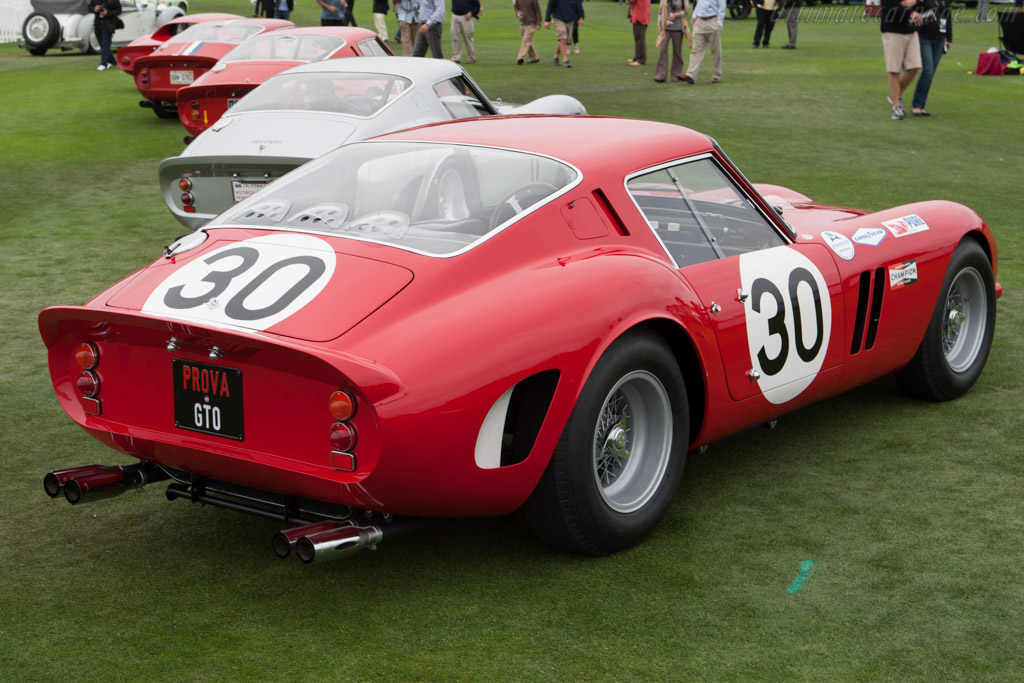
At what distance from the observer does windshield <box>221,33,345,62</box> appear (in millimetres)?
11641

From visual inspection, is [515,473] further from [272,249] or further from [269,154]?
[269,154]

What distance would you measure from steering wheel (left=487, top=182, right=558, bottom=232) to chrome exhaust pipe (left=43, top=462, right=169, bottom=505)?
1.34 meters

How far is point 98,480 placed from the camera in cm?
346

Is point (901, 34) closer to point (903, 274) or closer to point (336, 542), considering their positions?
point (903, 274)

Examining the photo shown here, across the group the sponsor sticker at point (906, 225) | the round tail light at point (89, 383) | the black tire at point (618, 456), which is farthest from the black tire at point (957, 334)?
the round tail light at point (89, 383)

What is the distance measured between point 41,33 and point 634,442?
22431 mm

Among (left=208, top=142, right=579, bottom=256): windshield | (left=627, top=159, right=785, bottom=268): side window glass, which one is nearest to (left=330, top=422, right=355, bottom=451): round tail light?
(left=208, top=142, right=579, bottom=256): windshield

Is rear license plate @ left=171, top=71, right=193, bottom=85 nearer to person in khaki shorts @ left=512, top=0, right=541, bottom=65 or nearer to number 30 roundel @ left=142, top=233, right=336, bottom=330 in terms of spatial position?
person in khaki shorts @ left=512, top=0, right=541, bottom=65

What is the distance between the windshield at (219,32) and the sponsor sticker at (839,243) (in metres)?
11.6

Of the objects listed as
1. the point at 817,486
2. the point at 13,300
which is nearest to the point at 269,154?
the point at 13,300

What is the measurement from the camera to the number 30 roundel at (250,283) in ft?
10.3

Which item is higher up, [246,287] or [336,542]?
[246,287]

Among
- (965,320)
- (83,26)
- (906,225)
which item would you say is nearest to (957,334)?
(965,320)

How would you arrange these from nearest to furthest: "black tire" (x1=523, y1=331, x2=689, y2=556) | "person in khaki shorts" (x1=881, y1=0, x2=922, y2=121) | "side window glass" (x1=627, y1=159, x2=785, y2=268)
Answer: "black tire" (x1=523, y1=331, x2=689, y2=556) < "side window glass" (x1=627, y1=159, x2=785, y2=268) < "person in khaki shorts" (x1=881, y1=0, x2=922, y2=121)
